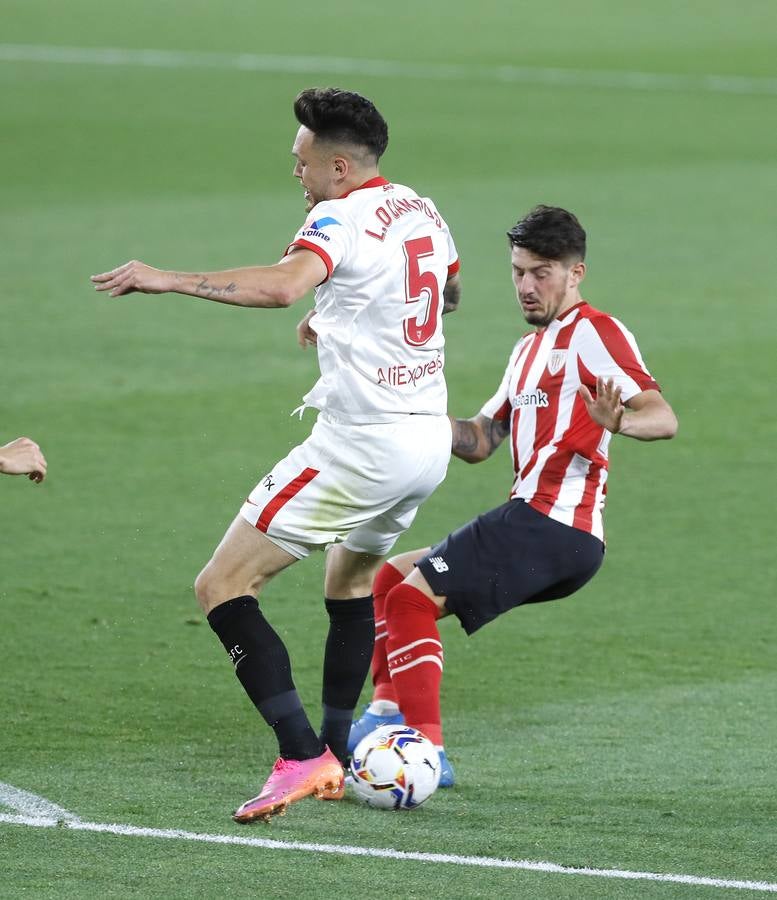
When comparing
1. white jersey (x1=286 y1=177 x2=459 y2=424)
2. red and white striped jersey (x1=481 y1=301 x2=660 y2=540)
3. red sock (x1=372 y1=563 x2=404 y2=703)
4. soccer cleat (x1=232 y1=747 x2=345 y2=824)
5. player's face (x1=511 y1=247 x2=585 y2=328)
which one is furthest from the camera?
red sock (x1=372 y1=563 x2=404 y2=703)

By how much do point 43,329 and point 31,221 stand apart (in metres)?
5.35

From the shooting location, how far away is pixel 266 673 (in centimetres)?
533

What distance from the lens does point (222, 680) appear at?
279 inches

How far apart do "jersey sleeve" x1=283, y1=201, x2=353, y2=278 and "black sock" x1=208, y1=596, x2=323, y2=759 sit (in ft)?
3.63

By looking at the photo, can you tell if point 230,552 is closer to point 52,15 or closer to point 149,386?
point 149,386

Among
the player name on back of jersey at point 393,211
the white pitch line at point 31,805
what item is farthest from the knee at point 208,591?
the player name on back of jersey at point 393,211

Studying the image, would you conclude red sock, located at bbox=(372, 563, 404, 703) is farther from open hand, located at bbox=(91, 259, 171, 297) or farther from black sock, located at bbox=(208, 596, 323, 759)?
open hand, located at bbox=(91, 259, 171, 297)

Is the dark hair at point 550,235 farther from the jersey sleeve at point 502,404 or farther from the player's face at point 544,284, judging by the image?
the jersey sleeve at point 502,404

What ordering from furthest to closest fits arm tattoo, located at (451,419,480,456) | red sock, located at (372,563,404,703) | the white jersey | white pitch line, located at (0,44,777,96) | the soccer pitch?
white pitch line, located at (0,44,777,96) < arm tattoo, located at (451,419,480,456) < red sock, located at (372,563,404,703) < the white jersey < the soccer pitch

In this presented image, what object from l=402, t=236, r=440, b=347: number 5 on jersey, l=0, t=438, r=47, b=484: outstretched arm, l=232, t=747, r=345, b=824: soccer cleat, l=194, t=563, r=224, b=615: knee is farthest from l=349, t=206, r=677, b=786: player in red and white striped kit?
l=0, t=438, r=47, b=484: outstretched arm

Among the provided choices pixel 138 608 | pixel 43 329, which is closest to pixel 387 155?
pixel 43 329

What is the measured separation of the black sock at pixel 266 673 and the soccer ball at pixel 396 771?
0.16 metres

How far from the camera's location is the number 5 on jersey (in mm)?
5367

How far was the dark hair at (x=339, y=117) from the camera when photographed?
535cm
